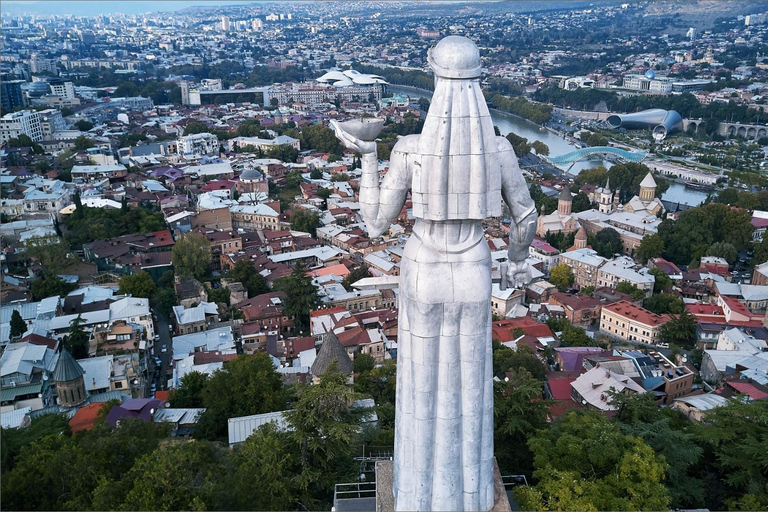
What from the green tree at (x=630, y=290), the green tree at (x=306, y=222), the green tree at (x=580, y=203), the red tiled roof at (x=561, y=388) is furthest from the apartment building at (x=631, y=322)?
the green tree at (x=306, y=222)

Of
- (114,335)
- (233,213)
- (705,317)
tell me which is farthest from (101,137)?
(705,317)

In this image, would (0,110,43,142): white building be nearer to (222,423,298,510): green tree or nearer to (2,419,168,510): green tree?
(2,419,168,510): green tree

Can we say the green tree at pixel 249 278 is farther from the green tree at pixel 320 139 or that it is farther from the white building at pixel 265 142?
the green tree at pixel 320 139

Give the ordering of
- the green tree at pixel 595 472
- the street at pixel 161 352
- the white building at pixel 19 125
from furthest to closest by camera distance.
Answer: the white building at pixel 19 125 < the street at pixel 161 352 < the green tree at pixel 595 472

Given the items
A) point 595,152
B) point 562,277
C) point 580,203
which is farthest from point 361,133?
point 595,152

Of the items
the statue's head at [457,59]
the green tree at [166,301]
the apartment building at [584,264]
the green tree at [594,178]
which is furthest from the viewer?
the green tree at [594,178]

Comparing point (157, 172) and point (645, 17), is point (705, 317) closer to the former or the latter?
point (157, 172)

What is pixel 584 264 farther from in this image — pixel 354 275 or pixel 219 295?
pixel 219 295
